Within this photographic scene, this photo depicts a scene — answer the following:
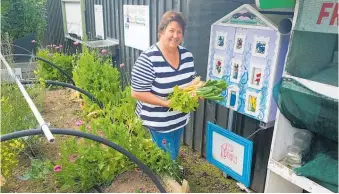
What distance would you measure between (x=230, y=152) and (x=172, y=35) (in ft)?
4.56

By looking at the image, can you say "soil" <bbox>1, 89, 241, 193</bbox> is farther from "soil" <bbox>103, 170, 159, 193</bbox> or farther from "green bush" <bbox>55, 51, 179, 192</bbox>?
"green bush" <bbox>55, 51, 179, 192</bbox>

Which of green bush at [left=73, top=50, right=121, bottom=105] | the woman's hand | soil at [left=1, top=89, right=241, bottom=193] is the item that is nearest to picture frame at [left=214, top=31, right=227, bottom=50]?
the woman's hand

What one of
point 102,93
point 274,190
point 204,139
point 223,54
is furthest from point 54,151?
point 274,190

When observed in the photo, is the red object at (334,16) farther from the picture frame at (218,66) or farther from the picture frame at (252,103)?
the picture frame at (218,66)

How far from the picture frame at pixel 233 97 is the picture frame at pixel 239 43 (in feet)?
1.06

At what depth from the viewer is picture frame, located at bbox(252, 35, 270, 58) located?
2.31m

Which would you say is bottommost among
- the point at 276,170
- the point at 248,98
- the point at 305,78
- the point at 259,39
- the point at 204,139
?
the point at 204,139

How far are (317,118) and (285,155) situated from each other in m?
0.46

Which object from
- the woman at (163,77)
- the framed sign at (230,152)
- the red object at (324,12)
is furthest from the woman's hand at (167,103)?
the red object at (324,12)

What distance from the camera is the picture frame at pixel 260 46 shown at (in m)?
2.31

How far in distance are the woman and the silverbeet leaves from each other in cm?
7

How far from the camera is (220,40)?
8.93ft

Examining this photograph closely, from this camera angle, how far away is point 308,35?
6.34 feet

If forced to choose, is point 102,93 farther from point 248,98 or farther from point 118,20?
point 248,98
